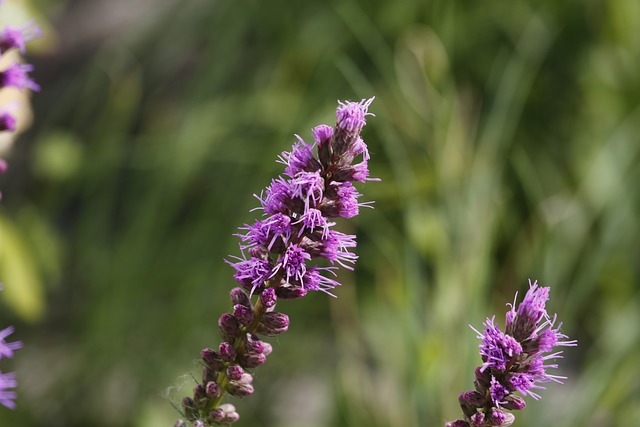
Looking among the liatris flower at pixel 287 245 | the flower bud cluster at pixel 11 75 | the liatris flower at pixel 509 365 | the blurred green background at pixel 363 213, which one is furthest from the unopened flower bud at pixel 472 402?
the blurred green background at pixel 363 213

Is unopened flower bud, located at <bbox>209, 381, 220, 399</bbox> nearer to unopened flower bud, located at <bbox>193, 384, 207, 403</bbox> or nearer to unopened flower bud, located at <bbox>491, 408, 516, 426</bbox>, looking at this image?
unopened flower bud, located at <bbox>193, 384, 207, 403</bbox>

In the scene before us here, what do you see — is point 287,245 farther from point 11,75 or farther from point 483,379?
point 11,75

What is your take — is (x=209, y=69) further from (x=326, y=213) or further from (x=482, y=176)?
(x=326, y=213)

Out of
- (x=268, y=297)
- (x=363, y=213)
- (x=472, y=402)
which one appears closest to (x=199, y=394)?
(x=268, y=297)

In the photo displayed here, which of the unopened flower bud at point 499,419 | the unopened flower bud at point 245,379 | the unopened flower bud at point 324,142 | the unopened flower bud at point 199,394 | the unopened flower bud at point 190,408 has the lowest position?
the unopened flower bud at point 499,419

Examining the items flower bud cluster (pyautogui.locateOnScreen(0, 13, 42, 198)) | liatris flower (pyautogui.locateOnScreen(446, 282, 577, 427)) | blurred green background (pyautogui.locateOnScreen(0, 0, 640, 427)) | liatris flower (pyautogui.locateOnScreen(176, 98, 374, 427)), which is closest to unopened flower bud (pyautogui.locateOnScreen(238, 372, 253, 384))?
liatris flower (pyautogui.locateOnScreen(176, 98, 374, 427))

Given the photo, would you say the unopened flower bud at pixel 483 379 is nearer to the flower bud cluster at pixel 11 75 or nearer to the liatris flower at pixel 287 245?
the liatris flower at pixel 287 245
